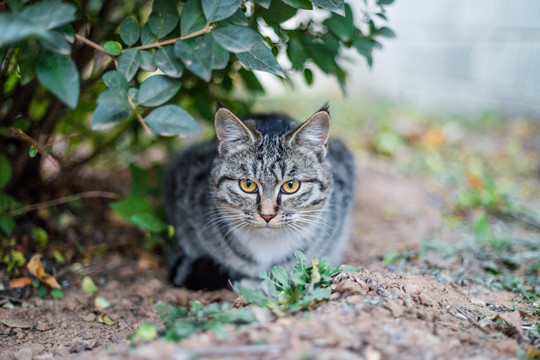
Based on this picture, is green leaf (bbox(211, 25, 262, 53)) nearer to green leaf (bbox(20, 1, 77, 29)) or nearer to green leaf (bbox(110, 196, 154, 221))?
green leaf (bbox(20, 1, 77, 29))

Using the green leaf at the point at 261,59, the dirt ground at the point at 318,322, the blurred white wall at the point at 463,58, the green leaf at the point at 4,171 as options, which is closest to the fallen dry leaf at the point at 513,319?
the dirt ground at the point at 318,322

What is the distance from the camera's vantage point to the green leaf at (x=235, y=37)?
2041mm

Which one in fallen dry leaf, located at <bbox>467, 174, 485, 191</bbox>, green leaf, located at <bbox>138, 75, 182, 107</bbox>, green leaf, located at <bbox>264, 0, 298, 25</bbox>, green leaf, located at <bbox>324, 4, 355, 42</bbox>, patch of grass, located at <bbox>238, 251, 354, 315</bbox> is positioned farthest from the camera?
fallen dry leaf, located at <bbox>467, 174, 485, 191</bbox>

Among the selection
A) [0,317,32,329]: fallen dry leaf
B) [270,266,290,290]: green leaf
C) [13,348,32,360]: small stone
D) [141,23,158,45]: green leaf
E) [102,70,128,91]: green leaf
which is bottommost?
[0,317,32,329]: fallen dry leaf

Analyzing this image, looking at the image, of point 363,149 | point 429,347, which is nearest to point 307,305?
point 429,347

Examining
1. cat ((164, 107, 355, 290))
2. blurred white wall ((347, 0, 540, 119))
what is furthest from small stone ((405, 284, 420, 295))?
blurred white wall ((347, 0, 540, 119))

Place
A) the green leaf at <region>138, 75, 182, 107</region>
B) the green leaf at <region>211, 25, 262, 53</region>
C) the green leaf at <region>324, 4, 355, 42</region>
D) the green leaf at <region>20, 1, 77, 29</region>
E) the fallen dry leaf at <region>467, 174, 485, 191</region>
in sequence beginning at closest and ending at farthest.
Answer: the green leaf at <region>20, 1, 77, 29</region>, the green leaf at <region>211, 25, 262, 53</region>, the green leaf at <region>138, 75, 182, 107</region>, the green leaf at <region>324, 4, 355, 42</region>, the fallen dry leaf at <region>467, 174, 485, 191</region>

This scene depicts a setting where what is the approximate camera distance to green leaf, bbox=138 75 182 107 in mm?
2145

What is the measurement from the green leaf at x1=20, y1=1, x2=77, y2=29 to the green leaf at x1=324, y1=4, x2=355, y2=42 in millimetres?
1391

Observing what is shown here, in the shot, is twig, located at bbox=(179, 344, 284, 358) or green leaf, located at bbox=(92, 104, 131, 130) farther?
green leaf, located at bbox=(92, 104, 131, 130)

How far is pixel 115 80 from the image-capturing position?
2.07 metres

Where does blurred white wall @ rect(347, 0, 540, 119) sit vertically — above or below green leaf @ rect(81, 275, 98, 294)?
above

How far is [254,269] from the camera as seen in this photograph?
117 inches

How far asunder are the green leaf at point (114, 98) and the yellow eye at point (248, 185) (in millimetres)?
878
